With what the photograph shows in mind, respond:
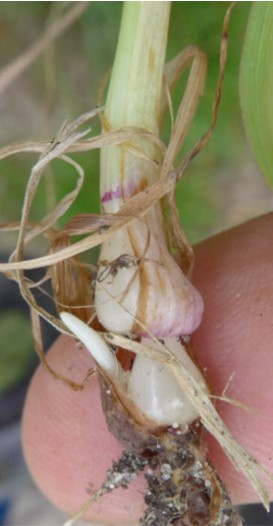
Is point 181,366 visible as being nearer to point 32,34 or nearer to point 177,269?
point 177,269

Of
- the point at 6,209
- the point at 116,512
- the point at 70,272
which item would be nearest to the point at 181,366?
the point at 70,272

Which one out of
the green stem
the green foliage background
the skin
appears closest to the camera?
the green stem

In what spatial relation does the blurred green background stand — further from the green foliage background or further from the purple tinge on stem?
Answer: the purple tinge on stem

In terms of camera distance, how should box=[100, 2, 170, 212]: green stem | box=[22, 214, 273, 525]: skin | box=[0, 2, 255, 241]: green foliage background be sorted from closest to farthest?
1. box=[100, 2, 170, 212]: green stem
2. box=[22, 214, 273, 525]: skin
3. box=[0, 2, 255, 241]: green foliage background

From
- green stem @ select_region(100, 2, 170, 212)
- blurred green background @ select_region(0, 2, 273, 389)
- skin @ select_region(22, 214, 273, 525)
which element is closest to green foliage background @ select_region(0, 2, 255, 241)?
blurred green background @ select_region(0, 2, 273, 389)

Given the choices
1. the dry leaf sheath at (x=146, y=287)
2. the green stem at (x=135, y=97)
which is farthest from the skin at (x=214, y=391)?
the green stem at (x=135, y=97)

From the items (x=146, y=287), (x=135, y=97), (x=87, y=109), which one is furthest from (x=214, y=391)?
(x=87, y=109)

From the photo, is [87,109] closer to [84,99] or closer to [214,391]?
[84,99]

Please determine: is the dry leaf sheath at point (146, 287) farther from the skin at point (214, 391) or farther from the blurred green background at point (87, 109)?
the blurred green background at point (87, 109)
